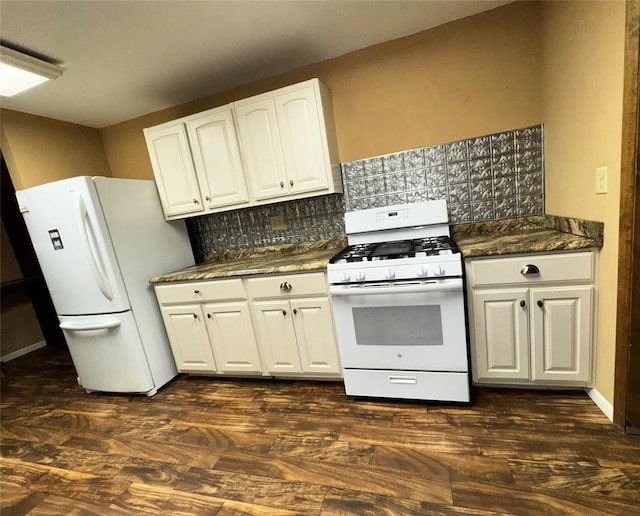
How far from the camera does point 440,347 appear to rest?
1636 millimetres

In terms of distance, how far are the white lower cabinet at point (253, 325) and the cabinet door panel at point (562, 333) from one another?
1123 mm

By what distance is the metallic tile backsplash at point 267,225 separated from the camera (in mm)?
2422

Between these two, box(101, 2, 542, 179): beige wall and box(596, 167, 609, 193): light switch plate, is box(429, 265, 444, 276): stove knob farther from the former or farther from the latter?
box(101, 2, 542, 179): beige wall

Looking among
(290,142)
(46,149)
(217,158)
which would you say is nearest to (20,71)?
(46,149)

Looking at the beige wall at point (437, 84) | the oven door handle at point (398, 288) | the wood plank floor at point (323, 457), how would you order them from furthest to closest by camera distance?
the beige wall at point (437, 84) < the oven door handle at point (398, 288) < the wood plank floor at point (323, 457)

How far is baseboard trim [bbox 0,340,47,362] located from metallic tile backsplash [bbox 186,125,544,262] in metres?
3.38

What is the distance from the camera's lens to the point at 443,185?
83.8 inches

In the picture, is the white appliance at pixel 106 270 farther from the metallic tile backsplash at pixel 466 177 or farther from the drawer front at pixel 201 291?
the metallic tile backsplash at pixel 466 177

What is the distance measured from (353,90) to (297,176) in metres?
0.77

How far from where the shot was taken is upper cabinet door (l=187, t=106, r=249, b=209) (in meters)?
2.18

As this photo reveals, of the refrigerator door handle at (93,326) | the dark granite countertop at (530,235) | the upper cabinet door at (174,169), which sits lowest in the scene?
the refrigerator door handle at (93,326)

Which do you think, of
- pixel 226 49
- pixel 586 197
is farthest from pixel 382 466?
pixel 226 49

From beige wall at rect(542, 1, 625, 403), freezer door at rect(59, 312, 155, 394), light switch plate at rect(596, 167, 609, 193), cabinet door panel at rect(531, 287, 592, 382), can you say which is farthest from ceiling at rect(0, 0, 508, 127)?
cabinet door panel at rect(531, 287, 592, 382)

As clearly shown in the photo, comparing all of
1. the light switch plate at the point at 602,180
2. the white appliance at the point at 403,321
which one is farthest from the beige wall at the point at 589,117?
the white appliance at the point at 403,321
